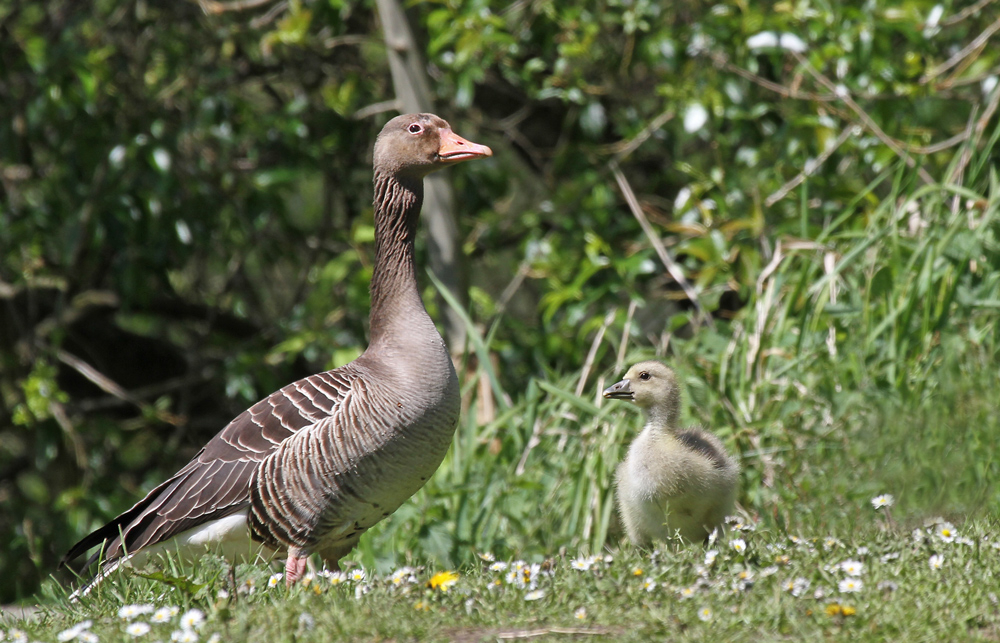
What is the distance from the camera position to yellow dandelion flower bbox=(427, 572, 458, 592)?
10.7ft

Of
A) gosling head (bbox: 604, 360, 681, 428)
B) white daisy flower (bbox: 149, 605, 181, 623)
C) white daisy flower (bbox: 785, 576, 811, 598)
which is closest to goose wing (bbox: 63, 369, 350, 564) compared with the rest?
white daisy flower (bbox: 149, 605, 181, 623)

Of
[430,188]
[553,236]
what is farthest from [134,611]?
[553,236]

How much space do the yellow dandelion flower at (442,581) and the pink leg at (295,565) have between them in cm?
100

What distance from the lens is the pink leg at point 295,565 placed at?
13.8 feet

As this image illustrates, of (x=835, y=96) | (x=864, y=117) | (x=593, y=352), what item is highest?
(x=835, y=96)

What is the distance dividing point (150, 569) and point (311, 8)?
424 cm

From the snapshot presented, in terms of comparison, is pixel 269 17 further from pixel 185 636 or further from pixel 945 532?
pixel 945 532

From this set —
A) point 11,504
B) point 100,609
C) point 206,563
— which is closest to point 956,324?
point 206,563

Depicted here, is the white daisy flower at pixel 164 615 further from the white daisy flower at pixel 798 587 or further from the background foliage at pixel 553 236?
the background foliage at pixel 553 236

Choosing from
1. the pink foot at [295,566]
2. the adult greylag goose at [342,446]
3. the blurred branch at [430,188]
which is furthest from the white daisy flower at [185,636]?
the blurred branch at [430,188]

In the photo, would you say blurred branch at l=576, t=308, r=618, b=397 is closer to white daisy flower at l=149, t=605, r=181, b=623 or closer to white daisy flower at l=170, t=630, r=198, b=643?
white daisy flower at l=149, t=605, r=181, b=623

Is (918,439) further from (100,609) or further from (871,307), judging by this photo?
(100,609)

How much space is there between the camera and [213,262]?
27.4ft

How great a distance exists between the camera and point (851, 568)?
3150 mm
